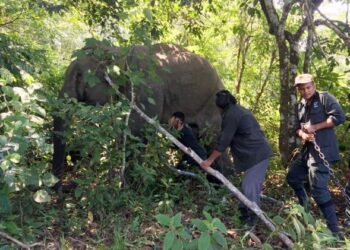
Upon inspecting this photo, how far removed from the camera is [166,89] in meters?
7.41

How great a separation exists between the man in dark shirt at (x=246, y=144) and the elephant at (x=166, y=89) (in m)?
1.38

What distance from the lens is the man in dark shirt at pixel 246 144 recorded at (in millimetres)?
5285

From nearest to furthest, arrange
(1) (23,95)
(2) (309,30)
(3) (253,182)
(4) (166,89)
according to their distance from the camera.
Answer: (1) (23,95)
(3) (253,182)
(2) (309,30)
(4) (166,89)

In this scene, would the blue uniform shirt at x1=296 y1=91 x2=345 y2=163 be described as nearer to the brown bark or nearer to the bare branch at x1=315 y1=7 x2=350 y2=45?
the bare branch at x1=315 y1=7 x2=350 y2=45

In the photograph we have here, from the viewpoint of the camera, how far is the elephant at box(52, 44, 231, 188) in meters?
6.44

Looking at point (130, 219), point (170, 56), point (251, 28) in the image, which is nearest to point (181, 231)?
point (130, 219)

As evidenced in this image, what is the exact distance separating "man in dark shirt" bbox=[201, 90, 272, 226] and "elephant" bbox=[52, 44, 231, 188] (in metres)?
1.38

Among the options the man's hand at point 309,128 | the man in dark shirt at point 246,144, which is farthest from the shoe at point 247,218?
the man's hand at point 309,128

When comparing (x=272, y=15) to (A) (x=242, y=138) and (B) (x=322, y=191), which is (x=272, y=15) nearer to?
(A) (x=242, y=138)

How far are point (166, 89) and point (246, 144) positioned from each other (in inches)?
91.6

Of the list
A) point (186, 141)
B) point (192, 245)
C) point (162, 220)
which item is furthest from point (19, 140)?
point (186, 141)

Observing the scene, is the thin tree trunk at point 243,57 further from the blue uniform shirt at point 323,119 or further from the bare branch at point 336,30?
the blue uniform shirt at point 323,119

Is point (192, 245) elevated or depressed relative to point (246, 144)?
depressed

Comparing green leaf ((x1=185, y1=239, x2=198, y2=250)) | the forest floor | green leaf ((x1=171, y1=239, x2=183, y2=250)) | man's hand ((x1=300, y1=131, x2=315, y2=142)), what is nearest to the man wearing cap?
man's hand ((x1=300, y1=131, x2=315, y2=142))
